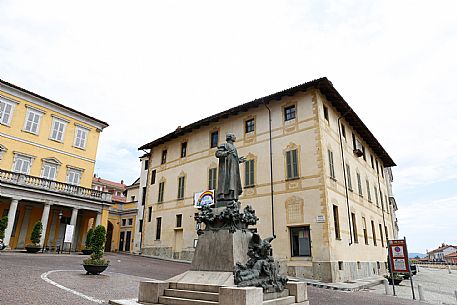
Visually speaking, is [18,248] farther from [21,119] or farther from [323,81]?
[323,81]

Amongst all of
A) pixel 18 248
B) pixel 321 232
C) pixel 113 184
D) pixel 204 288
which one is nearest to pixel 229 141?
pixel 204 288

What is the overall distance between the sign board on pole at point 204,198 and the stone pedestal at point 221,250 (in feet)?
47.9

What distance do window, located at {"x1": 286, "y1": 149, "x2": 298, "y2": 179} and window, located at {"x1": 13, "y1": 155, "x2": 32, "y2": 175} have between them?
69.1 ft

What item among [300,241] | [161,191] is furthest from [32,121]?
[300,241]

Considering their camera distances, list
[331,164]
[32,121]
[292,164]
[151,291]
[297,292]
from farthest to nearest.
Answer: [32,121] < [292,164] < [331,164] < [297,292] < [151,291]

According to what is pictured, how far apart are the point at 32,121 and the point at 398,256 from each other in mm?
28191

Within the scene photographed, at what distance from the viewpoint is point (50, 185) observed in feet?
80.2

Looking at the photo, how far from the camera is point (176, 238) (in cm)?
2472

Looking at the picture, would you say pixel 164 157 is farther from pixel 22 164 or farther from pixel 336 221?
pixel 336 221

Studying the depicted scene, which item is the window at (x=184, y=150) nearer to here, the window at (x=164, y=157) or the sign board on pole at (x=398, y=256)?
the window at (x=164, y=157)

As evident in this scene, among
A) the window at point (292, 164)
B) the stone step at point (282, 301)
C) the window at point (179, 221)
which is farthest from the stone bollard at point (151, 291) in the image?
the window at point (179, 221)

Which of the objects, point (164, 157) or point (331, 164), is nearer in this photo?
point (331, 164)

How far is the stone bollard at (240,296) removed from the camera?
513 centimetres

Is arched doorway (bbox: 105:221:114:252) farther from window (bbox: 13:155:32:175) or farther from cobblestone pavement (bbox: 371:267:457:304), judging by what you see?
cobblestone pavement (bbox: 371:267:457:304)
